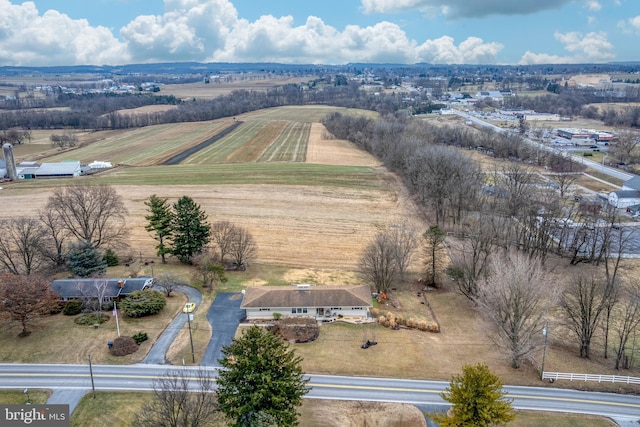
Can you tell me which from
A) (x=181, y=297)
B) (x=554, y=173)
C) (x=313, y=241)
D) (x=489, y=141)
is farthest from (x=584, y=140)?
(x=181, y=297)

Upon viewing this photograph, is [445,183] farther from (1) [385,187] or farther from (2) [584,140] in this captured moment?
(2) [584,140]

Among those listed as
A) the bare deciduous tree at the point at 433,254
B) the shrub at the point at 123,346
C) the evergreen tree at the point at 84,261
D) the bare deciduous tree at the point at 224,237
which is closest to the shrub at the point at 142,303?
the shrub at the point at 123,346

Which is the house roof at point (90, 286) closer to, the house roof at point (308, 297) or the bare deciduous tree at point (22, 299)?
the bare deciduous tree at point (22, 299)

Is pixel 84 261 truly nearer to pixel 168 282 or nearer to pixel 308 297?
pixel 168 282

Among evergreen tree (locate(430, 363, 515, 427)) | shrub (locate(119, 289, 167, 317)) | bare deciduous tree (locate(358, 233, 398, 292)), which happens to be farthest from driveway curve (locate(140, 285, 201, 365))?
evergreen tree (locate(430, 363, 515, 427))

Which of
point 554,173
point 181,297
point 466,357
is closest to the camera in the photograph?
point 466,357

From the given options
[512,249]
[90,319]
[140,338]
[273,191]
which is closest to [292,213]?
[273,191]
